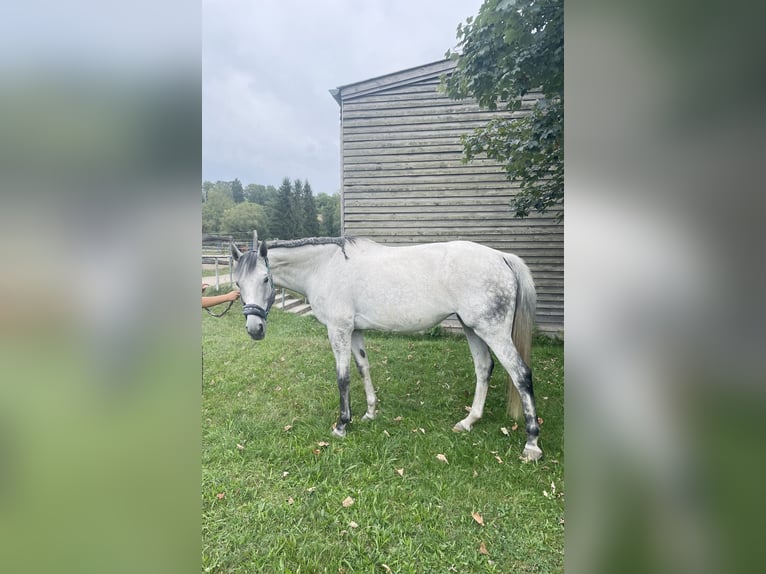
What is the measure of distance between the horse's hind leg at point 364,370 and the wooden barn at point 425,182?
2877 millimetres

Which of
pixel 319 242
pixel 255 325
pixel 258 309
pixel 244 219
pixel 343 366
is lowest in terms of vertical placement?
pixel 343 366

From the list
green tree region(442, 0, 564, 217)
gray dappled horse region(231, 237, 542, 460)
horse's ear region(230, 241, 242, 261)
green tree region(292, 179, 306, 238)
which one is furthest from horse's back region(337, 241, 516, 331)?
green tree region(292, 179, 306, 238)

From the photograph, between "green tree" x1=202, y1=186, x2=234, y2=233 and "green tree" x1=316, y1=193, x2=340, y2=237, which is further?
"green tree" x1=316, y1=193, x2=340, y2=237

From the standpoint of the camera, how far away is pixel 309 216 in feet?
21.3

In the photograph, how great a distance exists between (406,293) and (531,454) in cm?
129

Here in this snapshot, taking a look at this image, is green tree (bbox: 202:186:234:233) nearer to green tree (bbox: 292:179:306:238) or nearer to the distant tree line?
the distant tree line

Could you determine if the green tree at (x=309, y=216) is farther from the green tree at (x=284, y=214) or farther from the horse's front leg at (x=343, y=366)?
the horse's front leg at (x=343, y=366)

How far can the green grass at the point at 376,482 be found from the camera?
5.00ft

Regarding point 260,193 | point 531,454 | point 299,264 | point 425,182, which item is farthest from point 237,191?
point 531,454

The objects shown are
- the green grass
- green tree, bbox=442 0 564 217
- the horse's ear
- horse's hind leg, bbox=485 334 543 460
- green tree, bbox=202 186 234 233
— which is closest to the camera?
the green grass

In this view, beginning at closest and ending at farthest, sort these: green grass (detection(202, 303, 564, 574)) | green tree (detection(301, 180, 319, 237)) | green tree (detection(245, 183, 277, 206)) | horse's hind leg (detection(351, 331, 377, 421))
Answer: green grass (detection(202, 303, 564, 574))
horse's hind leg (detection(351, 331, 377, 421))
green tree (detection(245, 183, 277, 206))
green tree (detection(301, 180, 319, 237))

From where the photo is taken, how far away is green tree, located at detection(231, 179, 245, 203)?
5019mm

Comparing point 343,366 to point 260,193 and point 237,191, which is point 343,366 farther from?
point 260,193
